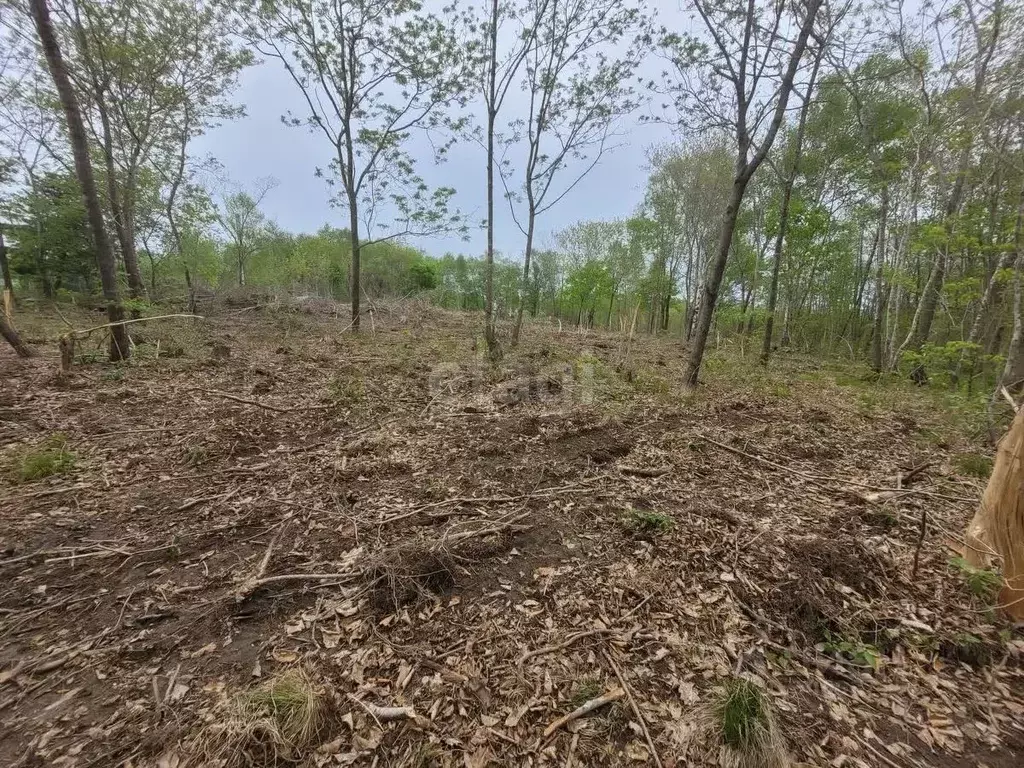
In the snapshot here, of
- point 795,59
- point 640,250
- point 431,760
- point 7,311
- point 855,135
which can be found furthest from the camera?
point 640,250

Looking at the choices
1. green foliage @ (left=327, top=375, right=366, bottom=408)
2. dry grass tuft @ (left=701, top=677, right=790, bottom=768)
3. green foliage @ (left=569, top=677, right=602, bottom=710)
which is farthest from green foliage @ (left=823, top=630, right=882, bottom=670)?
green foliage @ (left=327, top=375, right=366, bottom=408)

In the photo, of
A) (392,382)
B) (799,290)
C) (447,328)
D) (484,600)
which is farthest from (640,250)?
(484,600)

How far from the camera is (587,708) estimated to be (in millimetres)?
1954

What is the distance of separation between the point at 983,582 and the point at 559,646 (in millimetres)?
2837

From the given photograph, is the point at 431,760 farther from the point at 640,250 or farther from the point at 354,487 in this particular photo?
the point at 640,250

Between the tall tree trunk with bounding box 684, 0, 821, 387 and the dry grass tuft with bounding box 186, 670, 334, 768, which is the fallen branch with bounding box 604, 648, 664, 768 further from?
the tall tree trunk with bounding box 684, 0, 821, 387

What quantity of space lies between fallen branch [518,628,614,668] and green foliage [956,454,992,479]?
488 centimetres

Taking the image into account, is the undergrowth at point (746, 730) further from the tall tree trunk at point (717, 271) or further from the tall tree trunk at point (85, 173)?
the tall tree trunk at point (85, 173)

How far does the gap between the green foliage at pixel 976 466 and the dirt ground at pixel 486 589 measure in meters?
0.07

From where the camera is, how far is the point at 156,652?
7.16 feet

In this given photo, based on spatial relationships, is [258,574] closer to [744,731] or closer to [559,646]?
[559,646]

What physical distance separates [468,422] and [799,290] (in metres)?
21.7

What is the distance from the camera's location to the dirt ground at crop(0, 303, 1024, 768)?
6.09 ft

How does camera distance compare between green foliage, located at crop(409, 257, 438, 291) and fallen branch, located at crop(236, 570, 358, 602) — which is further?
green foliage, located at crop(409, 257, 438, 291)
